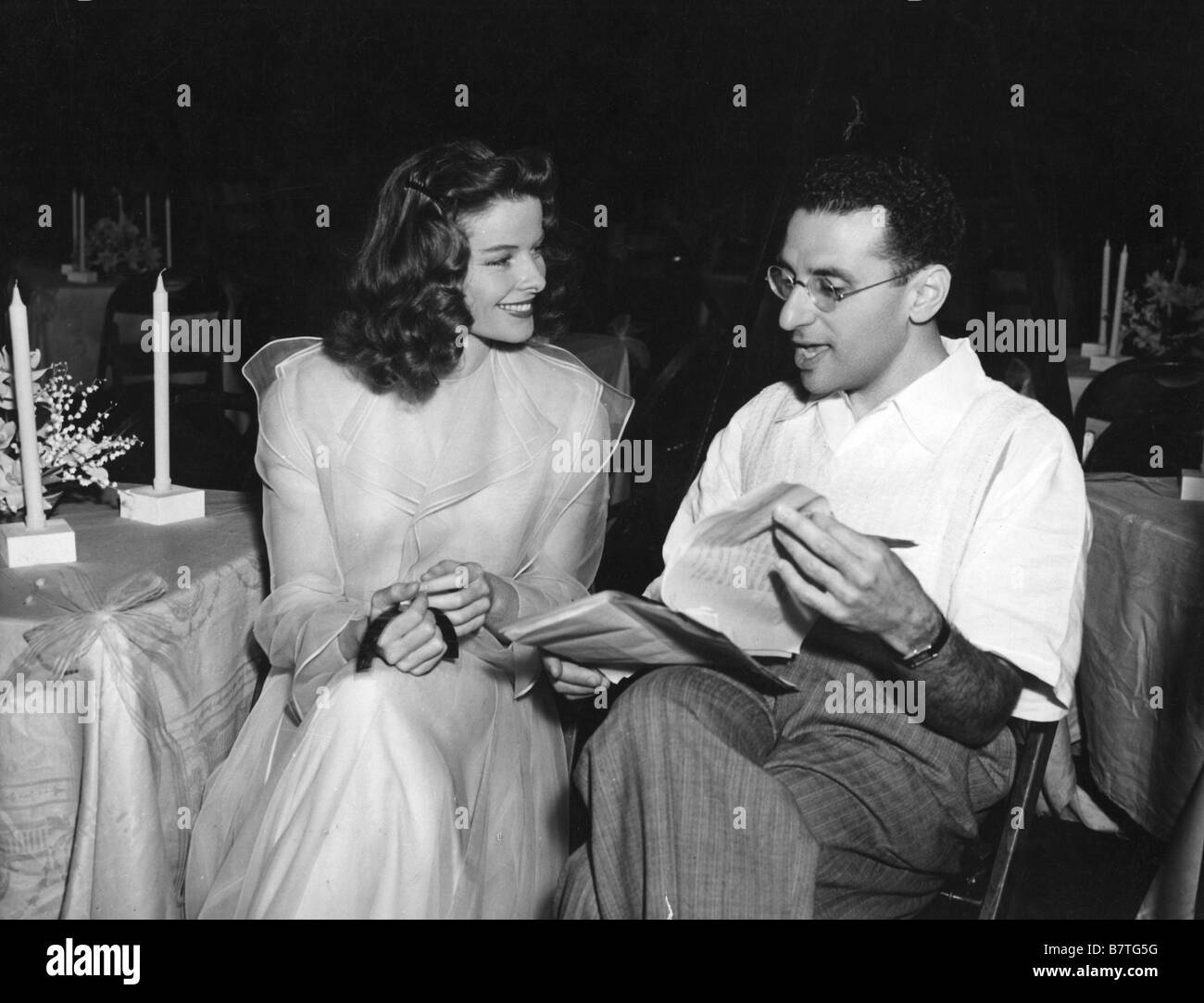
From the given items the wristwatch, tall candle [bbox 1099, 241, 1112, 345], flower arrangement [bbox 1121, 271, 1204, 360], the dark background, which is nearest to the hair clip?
the dark background

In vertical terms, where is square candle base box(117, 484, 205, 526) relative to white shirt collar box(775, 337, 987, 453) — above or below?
below

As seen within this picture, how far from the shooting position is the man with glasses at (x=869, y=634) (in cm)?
150

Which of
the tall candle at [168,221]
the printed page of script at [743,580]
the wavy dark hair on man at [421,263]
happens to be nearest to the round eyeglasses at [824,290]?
the printed page of script at [743,580]

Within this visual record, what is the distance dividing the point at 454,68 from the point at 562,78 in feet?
1.17

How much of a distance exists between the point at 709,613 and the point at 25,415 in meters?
1.20

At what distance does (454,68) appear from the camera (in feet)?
12.9

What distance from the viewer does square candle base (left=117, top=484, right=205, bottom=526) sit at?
7.32 feet

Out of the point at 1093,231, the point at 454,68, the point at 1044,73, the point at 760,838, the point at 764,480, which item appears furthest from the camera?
the point at 1093,231

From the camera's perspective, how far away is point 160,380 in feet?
7.01

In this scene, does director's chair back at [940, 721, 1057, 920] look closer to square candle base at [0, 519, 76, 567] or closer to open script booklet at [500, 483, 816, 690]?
open script booklet at [500, 483, 816, 690]

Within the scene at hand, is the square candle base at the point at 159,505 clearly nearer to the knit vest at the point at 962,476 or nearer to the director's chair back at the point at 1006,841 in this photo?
the knit vest at the point at 962,476

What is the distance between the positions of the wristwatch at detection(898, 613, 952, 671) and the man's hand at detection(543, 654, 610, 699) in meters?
0.51
